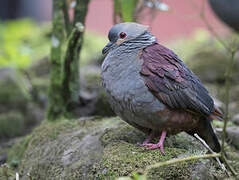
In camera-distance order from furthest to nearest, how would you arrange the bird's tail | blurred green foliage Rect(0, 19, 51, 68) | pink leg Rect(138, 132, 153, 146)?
1. blurred green foliage Rect(0, 19, 51, 68)
2. the bird's tail
3. pink leg Rect(138, 132, 153, 146)

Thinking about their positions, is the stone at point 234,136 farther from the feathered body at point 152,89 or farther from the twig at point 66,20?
the twig at point 66,20

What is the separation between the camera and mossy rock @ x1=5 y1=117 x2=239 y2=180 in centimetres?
260

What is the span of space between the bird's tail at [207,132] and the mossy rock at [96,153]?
0.31 ft

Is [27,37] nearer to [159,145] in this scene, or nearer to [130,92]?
[130,92]

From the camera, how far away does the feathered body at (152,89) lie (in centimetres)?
278

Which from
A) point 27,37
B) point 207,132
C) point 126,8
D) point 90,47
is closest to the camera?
point 207,132

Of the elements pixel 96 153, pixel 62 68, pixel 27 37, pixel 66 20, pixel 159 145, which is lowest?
pixel 27 37

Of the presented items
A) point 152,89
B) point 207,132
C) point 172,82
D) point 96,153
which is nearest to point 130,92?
point 152,89

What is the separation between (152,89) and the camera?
277 centimetres

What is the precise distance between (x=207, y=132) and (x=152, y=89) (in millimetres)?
677

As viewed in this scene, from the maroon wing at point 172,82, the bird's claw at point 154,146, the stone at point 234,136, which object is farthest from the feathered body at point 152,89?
the stone at point 234,136

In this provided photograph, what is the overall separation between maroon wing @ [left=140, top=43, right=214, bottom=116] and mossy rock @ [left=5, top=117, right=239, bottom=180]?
33cm

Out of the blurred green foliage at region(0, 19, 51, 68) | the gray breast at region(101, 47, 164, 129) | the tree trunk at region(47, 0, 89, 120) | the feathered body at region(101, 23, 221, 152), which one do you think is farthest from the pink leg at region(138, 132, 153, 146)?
the blurred green foliage at region(0, 19, 51, 68)

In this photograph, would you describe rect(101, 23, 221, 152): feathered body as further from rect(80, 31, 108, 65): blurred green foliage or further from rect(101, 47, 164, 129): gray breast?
rect(80, 31, 108, 65): blurred green foliage
